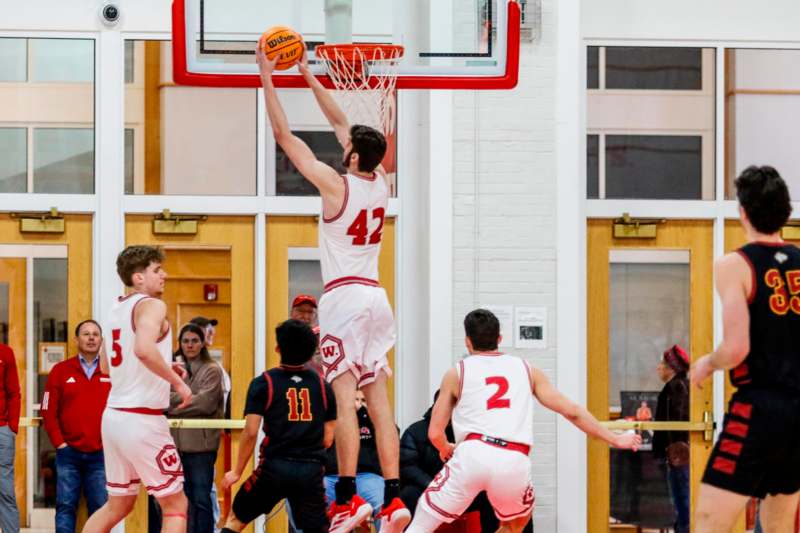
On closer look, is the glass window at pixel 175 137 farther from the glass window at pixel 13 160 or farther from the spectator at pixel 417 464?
the spectator at pixel 417 464

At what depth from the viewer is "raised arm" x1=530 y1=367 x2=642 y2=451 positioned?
7590 millimetres

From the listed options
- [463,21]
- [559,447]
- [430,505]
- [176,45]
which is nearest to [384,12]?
[463,21]

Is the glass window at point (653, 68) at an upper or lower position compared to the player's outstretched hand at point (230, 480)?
upper

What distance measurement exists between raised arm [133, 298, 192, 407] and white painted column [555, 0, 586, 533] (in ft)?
13.5

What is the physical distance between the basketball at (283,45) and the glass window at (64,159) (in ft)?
15.1

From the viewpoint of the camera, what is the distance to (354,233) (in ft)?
25.1

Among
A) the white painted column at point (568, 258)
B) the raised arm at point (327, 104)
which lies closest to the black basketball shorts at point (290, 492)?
the raised arm at point (327, 104)

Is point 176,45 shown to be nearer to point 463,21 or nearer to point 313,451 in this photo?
point 463,21

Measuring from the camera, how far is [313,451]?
8.38 meters

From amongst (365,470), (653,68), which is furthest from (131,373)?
(653,68)

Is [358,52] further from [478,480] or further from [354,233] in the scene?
[478,480]

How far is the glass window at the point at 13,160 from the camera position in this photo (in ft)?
38.4

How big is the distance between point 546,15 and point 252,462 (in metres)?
4.56

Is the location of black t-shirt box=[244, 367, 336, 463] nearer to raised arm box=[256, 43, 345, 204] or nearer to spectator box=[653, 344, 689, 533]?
raised arm box=[256, 43, 345, 204]
